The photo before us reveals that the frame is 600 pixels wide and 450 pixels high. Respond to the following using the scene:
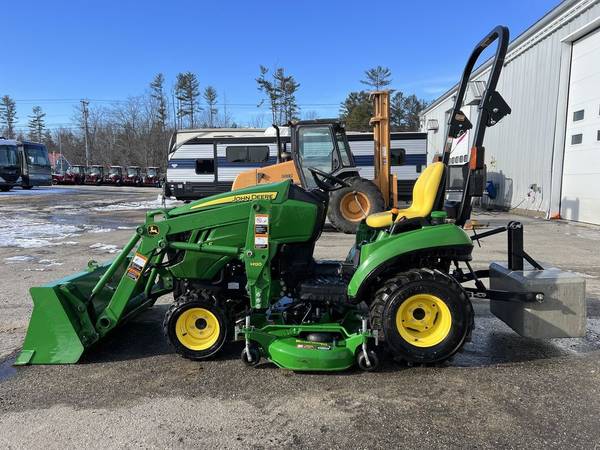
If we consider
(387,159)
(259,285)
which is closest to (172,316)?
(259,285)

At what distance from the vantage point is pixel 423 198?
3.67 metres

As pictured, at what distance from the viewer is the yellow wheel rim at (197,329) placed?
3.48m

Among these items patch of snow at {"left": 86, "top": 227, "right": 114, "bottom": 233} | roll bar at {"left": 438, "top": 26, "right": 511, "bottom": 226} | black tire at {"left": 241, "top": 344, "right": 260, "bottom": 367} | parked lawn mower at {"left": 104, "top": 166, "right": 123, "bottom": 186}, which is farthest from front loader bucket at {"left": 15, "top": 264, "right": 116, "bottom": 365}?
parked lawn mower at {"left": 104, "top": 166, "right": 123, "bottom": 186}

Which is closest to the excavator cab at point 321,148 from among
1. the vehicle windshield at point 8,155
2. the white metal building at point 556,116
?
the white metal building at point 556,116

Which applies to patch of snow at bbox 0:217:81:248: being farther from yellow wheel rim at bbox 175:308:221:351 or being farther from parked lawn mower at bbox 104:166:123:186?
parked lawn mower at bbox 104:166:123:186

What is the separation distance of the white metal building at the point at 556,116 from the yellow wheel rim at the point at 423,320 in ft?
34.2

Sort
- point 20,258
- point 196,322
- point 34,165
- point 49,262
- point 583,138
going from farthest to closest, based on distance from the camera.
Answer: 1. point 34,165
2. point 583,138
3. point 20,258
4. point 49,262
5. point 196,322

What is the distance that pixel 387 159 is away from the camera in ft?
32.9

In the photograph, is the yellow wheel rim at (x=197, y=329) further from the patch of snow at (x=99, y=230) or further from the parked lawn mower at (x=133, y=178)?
the parked lawn mower at (x=133, y=178)

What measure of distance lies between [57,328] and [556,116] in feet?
45.2

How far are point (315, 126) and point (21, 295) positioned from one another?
6.23 metres

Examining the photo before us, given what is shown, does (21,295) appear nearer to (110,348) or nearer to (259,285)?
Result: (110,348)

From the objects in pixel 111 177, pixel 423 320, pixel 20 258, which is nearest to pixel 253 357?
pixel 423 320

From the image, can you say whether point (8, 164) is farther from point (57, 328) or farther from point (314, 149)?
point (57, 328)
